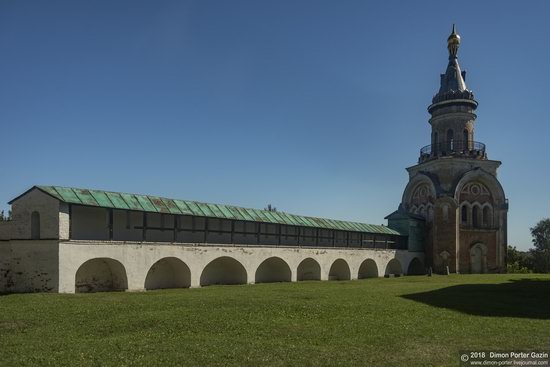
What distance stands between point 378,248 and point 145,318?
2709 cm

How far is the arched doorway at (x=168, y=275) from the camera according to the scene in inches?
873

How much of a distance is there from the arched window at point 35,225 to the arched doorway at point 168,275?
545 centimetres

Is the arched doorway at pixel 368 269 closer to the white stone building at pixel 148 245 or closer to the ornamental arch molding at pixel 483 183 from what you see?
the white stone building at pixel 148 245

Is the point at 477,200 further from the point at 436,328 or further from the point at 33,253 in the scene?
the point at 33,253

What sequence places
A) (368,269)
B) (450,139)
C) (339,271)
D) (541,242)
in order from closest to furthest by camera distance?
(339,271) → (368,269) → (450,139) → (541,242)

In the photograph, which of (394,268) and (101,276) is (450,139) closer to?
(394,268)

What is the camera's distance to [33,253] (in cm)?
1780

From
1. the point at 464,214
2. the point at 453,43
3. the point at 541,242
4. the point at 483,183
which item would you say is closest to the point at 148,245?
the point at 464,214

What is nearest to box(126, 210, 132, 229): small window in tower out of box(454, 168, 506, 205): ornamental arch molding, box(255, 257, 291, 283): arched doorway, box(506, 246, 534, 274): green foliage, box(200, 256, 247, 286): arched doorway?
box(200, 256, 247, 286): arched doorway

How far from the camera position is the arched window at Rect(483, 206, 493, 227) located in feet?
131

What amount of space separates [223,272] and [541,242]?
4881 centimetres

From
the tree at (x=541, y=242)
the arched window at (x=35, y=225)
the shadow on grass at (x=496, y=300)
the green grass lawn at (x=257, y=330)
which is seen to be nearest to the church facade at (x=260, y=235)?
the arched window at (x=35, y=225)

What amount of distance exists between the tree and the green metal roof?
3684 cm

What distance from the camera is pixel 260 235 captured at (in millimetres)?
28156
